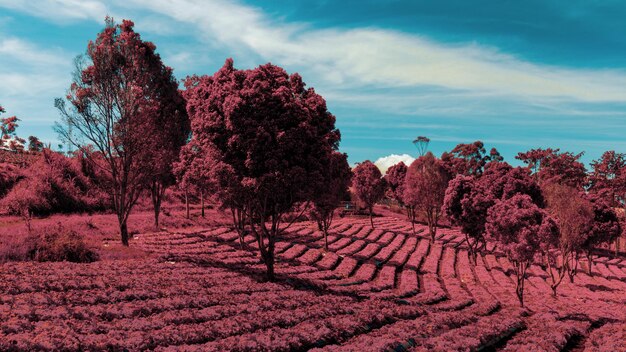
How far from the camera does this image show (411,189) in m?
65.9

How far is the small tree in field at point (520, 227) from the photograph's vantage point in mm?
30625

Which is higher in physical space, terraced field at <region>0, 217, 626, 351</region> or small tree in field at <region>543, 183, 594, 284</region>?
small tree in field at <region>543, 183, 594, 284</region>

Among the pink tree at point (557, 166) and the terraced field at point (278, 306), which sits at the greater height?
the pink tree at point (557, 166)

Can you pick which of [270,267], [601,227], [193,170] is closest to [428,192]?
[601,227]

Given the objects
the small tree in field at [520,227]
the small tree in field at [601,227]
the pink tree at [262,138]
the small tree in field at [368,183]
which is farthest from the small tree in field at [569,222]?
the pink tree at [262,138]

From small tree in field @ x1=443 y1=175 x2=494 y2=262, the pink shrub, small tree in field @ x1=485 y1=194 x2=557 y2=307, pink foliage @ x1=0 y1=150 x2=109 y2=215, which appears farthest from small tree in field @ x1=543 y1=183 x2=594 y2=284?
pink foliage @ x1=0 y1=150 x2=109 y2=215

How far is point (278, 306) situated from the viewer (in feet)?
71.5

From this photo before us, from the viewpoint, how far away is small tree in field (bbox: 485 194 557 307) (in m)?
30.6

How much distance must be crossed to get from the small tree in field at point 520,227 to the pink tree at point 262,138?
1437 centimetres

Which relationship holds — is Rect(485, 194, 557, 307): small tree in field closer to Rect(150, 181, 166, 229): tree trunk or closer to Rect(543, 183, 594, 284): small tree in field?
Rect(543, 183, 594, 284): small tree in field

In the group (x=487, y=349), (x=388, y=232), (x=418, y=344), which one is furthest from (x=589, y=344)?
(x=388, y=232)

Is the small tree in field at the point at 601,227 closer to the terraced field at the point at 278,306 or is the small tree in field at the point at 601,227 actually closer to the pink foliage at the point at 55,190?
the terraced field at the point at 278,306

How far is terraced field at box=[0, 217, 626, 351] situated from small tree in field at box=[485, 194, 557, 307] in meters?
4.33

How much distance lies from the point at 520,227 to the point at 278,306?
769 inches
